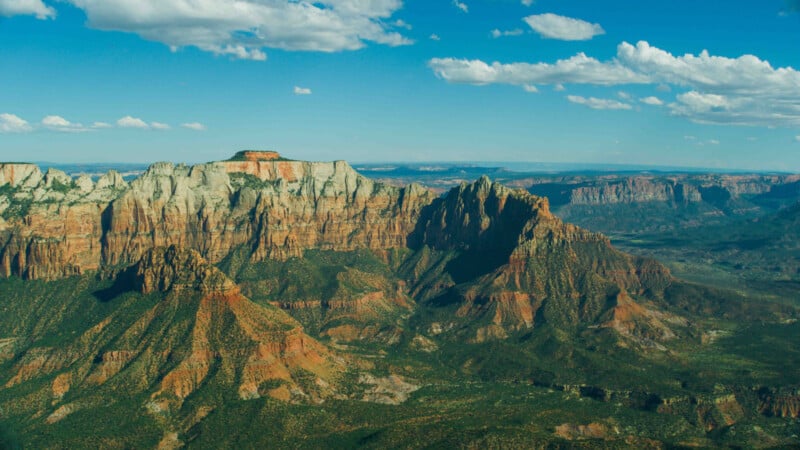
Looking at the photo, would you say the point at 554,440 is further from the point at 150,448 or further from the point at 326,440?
the point at 150,448

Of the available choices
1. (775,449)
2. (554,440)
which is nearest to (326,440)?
(554,440)

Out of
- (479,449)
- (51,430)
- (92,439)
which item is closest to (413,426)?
(479,449)

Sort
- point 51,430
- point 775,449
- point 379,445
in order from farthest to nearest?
1. point 51,430
2. point 379,445
3. point 775,449

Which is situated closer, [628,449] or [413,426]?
[628,449]

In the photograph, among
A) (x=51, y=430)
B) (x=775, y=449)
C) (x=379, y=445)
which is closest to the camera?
(x=775, y=449)

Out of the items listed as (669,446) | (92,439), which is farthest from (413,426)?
(92,439)

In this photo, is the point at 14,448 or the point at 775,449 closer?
the point at 775,449

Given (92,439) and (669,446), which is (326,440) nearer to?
(92,439)
